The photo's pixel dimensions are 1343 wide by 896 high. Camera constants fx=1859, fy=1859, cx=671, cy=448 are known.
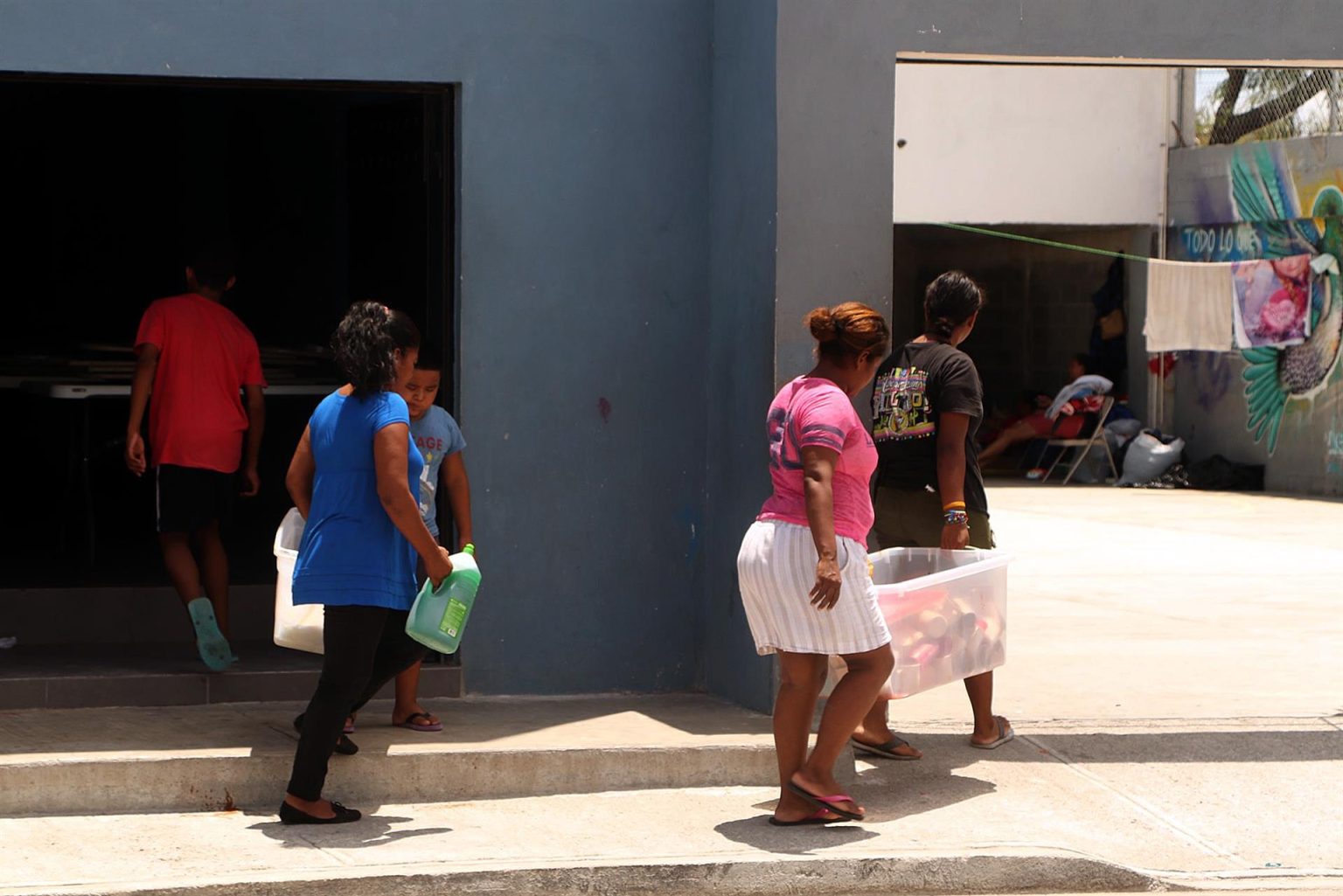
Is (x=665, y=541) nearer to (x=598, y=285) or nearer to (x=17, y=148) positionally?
(x=598, y=285)

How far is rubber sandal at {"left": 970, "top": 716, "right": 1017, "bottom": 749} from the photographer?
7078 mm

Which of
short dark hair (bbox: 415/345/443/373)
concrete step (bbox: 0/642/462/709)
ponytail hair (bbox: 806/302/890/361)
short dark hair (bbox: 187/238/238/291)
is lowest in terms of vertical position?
concrete step (bbox: 0/642/462/709)

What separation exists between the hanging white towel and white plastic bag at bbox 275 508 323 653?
15.8 m

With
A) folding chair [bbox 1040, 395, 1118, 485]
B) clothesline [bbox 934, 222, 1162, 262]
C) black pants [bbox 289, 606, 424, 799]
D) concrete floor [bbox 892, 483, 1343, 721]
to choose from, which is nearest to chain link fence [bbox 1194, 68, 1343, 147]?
clothesline [bbox 934, 222, 1162, 262]

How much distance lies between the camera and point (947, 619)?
6.32m

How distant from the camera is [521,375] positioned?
7.30 meters

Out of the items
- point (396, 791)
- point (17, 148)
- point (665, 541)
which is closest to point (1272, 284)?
point (17, 148)

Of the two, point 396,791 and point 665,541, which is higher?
point 665,541

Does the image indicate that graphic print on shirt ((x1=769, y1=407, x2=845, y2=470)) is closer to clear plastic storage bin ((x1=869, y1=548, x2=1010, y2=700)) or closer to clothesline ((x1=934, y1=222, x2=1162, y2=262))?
clear plastic storage bin ((x1=869, y1=548, x2=1010, y2=700))

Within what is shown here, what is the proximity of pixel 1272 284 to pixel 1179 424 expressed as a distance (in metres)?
2.87

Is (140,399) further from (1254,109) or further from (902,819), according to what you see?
(1254,109)

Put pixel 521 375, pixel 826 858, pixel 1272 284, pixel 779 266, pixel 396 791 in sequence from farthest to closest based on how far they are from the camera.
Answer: pixel 1272 284 < pixel 521 375 < pixel 779 266 < pixel 396 791 < pixel 826 858

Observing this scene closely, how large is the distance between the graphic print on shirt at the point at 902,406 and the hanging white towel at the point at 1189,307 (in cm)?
1453

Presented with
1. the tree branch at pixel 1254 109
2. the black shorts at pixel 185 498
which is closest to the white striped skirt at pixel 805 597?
the black shorts at pixel 185 498
